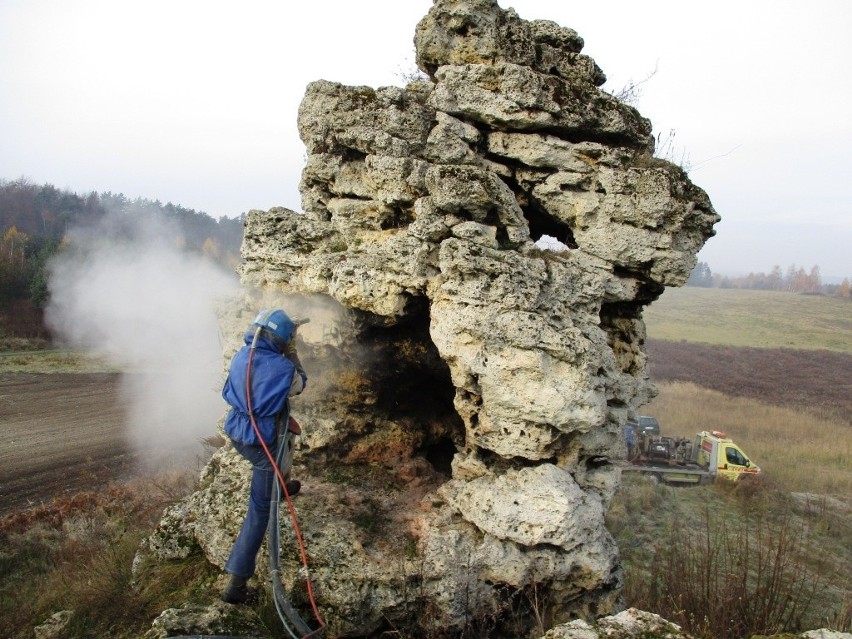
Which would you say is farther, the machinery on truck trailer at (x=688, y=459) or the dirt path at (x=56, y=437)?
the machinery on truck trailer at (x=688, y=459)

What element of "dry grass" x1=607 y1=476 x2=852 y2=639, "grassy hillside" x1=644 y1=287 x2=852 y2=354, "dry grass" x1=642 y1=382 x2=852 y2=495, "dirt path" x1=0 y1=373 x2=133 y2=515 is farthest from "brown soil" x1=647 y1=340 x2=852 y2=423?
"dirt path" x1=0 y1=373 x2=133 y2=515

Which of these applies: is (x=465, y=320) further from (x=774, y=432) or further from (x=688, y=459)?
(x=774, y=432)

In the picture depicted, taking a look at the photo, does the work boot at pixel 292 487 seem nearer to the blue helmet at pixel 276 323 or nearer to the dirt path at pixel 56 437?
the blue helmet at pixel 276 323

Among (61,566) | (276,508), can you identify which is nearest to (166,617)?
(276,508)

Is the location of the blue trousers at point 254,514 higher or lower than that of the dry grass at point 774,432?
higher

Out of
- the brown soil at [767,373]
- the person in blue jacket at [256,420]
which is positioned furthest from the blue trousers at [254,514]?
the brown soil at [767,373]

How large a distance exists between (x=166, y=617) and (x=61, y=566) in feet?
15.3

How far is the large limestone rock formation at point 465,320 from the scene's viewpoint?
443cm

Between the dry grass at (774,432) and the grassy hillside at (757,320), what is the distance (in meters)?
21.6

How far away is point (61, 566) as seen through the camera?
285 inches

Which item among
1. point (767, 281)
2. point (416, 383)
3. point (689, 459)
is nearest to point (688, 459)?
point (689, 459)

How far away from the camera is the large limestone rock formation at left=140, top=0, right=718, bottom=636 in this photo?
174 inches

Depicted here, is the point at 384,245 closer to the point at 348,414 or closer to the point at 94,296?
the point at 348,414

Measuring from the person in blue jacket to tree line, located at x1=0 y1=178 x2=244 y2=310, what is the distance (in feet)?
113
